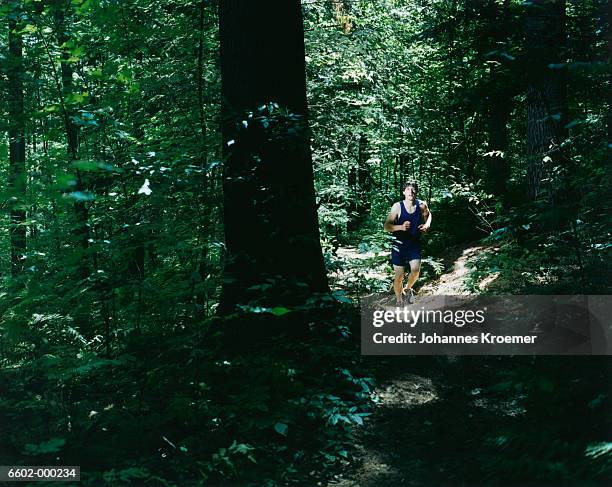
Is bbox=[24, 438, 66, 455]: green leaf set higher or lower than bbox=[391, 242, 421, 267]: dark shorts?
lower

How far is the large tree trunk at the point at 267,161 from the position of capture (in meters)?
4.89

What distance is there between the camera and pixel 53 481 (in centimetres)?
337

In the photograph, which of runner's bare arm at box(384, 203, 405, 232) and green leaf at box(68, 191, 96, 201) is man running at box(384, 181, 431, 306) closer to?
runner's bare arm at box(384, 203, 405, 232)

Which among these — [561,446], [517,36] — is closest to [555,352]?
[561,446]

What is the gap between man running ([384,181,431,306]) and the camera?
25.5ft

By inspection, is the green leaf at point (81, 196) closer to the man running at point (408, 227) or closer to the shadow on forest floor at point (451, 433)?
the shadow on forest floor at point (451, 433)

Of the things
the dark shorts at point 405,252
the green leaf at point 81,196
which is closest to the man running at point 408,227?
the dark shorts at point 405,252

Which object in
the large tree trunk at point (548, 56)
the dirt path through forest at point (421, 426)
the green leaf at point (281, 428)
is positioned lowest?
the dirt path through forest at point (421, 426)

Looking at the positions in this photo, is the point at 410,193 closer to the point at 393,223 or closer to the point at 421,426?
the point at 393,223

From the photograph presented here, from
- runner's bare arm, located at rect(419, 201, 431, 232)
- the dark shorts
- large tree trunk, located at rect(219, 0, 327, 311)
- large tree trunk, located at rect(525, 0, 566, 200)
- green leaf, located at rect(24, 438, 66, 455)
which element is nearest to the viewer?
green leaf, located at rect(24, 438, 66, 455)

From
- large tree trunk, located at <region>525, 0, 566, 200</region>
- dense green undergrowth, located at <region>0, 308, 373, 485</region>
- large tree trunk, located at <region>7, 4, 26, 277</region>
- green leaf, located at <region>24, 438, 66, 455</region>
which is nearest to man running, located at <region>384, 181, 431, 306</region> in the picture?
large tree trunk, located at <region>525, 0, 566, 200</region>

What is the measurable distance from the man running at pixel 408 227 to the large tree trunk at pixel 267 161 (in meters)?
2.65

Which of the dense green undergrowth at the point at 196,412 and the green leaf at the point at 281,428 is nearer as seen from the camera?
the dense green undergrowth at the point at 196,412

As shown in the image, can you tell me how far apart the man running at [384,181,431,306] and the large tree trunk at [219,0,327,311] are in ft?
8.70
